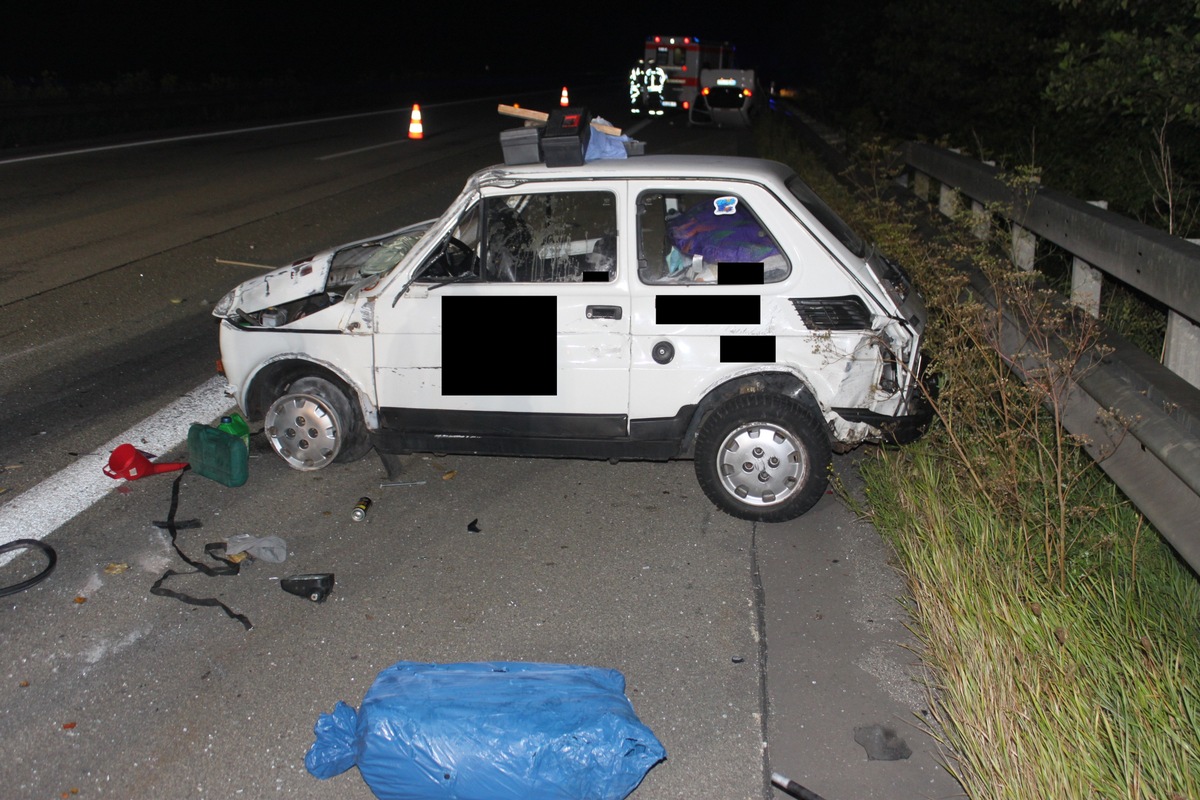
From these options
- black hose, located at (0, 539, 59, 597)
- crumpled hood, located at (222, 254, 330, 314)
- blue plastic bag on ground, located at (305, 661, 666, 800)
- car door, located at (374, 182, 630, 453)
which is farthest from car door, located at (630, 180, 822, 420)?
black hose, located at (0, 539, 59, 597)

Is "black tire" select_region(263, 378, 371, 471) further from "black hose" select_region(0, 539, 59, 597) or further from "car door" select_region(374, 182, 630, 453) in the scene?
"black hose" select_region(0, 539, 59, 597)

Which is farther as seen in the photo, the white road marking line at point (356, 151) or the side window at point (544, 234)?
the white road marking line at point (356, 151)

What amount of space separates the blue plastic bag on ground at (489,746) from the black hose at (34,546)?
2.00 m

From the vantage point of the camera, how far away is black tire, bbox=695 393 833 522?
5.39m

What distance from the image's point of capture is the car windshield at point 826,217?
Answer: 18.4 feet

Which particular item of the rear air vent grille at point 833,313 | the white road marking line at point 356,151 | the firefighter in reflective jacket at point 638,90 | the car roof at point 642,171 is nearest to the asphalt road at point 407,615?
the rear air vent grille at point 833,313

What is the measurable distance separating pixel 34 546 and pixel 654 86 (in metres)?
31.7

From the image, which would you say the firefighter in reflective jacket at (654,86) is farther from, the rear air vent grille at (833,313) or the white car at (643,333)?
the rear air vent grille at (833,313)

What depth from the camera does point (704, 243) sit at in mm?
5625

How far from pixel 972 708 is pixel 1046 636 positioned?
499 mm

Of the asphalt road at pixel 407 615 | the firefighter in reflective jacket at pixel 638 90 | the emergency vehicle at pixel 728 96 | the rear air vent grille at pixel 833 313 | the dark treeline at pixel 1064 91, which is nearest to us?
the asphalt road at pixel 407 615

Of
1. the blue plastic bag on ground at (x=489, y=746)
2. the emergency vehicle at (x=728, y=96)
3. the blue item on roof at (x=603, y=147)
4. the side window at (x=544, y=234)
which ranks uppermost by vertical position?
the emergency vehicle at (x=728, y=96)

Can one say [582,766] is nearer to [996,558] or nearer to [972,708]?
[972,708]

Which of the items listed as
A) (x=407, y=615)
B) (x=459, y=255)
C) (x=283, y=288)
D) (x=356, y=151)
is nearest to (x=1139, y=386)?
(x=407, y=615)
